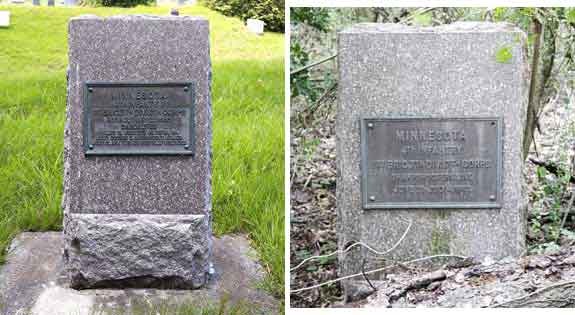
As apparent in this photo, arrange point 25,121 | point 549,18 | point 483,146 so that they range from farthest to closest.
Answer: point 25,121, point 549,18, point 483,146

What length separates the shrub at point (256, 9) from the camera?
974 centimetres

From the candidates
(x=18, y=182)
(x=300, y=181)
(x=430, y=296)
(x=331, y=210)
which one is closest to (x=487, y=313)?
(x=430, y=296)

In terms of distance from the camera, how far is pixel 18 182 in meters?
4.91

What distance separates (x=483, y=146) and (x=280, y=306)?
5.08 feet

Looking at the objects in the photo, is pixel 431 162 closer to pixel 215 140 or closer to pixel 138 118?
pixel 138 118

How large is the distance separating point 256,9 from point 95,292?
22.5 ft

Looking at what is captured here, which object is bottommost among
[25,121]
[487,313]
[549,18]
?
[487,313]

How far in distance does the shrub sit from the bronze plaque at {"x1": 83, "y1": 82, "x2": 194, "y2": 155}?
634cm

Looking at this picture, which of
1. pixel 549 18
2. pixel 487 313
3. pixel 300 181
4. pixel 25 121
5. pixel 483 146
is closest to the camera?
pixel 487 313

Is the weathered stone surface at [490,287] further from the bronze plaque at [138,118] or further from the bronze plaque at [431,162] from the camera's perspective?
the bronze plaque at [138,118]

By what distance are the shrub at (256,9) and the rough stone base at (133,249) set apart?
21.4ft

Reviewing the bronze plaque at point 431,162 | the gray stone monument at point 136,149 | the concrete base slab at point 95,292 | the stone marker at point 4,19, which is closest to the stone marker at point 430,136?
the bronze plaque at point 431,162

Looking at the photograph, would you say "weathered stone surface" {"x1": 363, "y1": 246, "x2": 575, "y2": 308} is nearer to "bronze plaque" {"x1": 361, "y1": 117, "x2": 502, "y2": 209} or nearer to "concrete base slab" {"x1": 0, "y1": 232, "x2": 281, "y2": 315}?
"bronze plaque" {"x1": 361, "y1": 117, "x2": 502, "y2": 209}

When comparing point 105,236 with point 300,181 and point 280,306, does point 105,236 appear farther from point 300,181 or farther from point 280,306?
point 300,181
